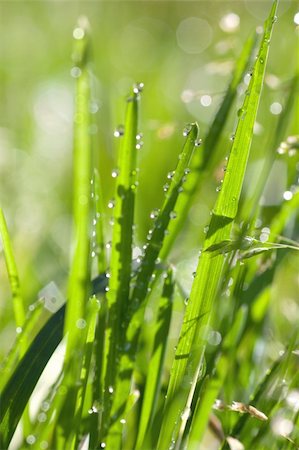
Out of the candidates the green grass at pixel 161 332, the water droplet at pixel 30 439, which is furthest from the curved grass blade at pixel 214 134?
the water droplet at pixel 30 439

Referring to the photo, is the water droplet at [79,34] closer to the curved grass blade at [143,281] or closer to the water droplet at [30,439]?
the curved grass blade at [143,281]

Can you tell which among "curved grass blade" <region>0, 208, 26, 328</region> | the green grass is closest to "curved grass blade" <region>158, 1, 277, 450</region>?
the green grass

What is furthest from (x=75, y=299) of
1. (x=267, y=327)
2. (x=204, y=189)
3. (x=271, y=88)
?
(x=204, y=189)

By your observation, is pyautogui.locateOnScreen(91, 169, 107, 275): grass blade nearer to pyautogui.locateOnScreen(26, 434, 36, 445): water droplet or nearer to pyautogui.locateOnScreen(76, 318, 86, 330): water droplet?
pyautogui.locateOnScreen(76, 318, 86, 330): water droplet

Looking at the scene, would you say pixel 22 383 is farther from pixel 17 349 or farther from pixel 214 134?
pixel 214 134

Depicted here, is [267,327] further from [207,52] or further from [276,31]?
[207,52]

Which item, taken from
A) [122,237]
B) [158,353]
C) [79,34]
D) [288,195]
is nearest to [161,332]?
[158,353]
